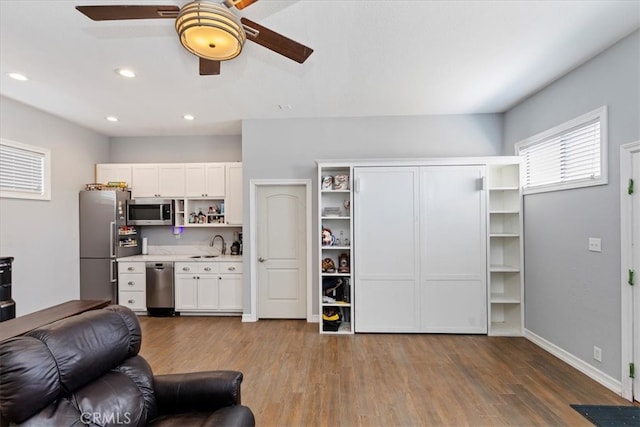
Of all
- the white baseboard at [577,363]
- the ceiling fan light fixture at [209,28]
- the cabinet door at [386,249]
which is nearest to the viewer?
the ceiling fan light fixture at [209,28]

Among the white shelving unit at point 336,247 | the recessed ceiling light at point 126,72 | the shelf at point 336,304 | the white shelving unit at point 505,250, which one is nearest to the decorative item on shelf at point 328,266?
the white shelving unit at point 336,247

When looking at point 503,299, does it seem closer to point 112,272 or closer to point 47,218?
point 112,272

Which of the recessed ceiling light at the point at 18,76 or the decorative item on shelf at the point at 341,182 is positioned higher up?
the recessed ceiling light at the point at 18,76

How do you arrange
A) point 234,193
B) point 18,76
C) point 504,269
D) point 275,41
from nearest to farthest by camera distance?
1. point 275,41
2. point 18,76
3. point 504,269
4. point 234,193

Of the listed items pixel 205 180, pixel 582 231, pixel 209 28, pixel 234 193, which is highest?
pixel 209 28

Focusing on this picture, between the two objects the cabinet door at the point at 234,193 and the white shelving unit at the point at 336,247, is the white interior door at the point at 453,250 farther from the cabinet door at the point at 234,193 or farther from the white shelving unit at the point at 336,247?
the cabinet door at the point at 234,193

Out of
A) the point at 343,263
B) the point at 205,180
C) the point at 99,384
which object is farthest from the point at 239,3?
the point at 205,180

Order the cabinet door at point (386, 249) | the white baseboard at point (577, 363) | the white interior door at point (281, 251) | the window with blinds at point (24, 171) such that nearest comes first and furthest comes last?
the white baseboard at point (577, 363), the window with blinds at point (24, 171), the cabinet door at point (386, 249), the white interior door at point (281, 251)

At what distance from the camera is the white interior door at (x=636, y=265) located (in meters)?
2.36

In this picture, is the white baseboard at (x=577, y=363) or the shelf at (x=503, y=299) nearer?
the white baseboard at (x=577, y=363)

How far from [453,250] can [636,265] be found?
65.3 inches

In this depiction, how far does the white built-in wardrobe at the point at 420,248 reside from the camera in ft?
12.4

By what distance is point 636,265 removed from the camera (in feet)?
7.79

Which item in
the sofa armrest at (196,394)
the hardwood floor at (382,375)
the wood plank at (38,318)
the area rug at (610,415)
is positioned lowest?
the hardwood floor at (382,375)
